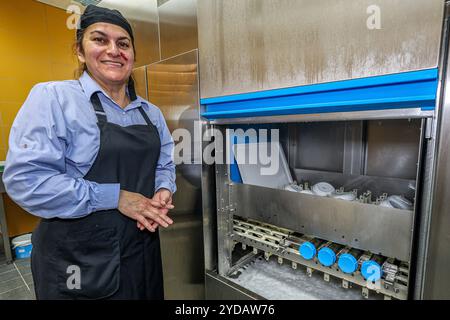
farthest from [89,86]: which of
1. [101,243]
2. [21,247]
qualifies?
[21,247]

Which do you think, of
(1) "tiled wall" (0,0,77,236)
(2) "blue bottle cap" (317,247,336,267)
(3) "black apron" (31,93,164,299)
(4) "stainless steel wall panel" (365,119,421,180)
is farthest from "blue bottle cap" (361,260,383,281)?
(1) "tiled wall" (0,0,77,236)

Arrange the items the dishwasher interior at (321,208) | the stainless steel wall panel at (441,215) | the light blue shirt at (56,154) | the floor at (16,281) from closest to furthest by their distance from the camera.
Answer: the stainless steel wall panel at (441,215), the light blue shirt at (56,154), the dishwasher interior at (321,208), the floor at (16,281)

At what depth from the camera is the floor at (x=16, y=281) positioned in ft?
6.31

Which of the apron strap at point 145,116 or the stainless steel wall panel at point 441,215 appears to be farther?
the apron strap at point 145,116

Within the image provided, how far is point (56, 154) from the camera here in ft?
2.45

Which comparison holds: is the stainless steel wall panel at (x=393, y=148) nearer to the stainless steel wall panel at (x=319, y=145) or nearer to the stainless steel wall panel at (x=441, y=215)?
the stainless steel wall panel at (x=319, y=145)

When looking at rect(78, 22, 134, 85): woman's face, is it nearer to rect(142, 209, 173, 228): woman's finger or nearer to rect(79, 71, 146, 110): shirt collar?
rect(79, 71, 146, 110): shirt collar

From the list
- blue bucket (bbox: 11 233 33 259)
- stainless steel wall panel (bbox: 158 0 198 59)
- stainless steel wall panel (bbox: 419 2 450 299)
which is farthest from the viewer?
blue bucket (bbox: 11 233 33 259)

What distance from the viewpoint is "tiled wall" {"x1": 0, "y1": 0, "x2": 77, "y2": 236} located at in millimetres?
2656

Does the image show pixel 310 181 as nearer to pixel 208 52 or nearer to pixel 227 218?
pixel 227 218

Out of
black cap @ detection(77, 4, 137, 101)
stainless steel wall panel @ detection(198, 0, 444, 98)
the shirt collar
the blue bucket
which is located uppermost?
black cap @ detection(77, 4, 137, 101)

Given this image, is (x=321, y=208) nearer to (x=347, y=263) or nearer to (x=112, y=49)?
(x=347, y=263)

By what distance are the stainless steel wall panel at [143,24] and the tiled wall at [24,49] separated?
5.65 ft

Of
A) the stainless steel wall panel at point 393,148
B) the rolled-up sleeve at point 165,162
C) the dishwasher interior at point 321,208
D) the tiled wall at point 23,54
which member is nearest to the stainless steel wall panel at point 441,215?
the dishwasher interior at point 321,208
